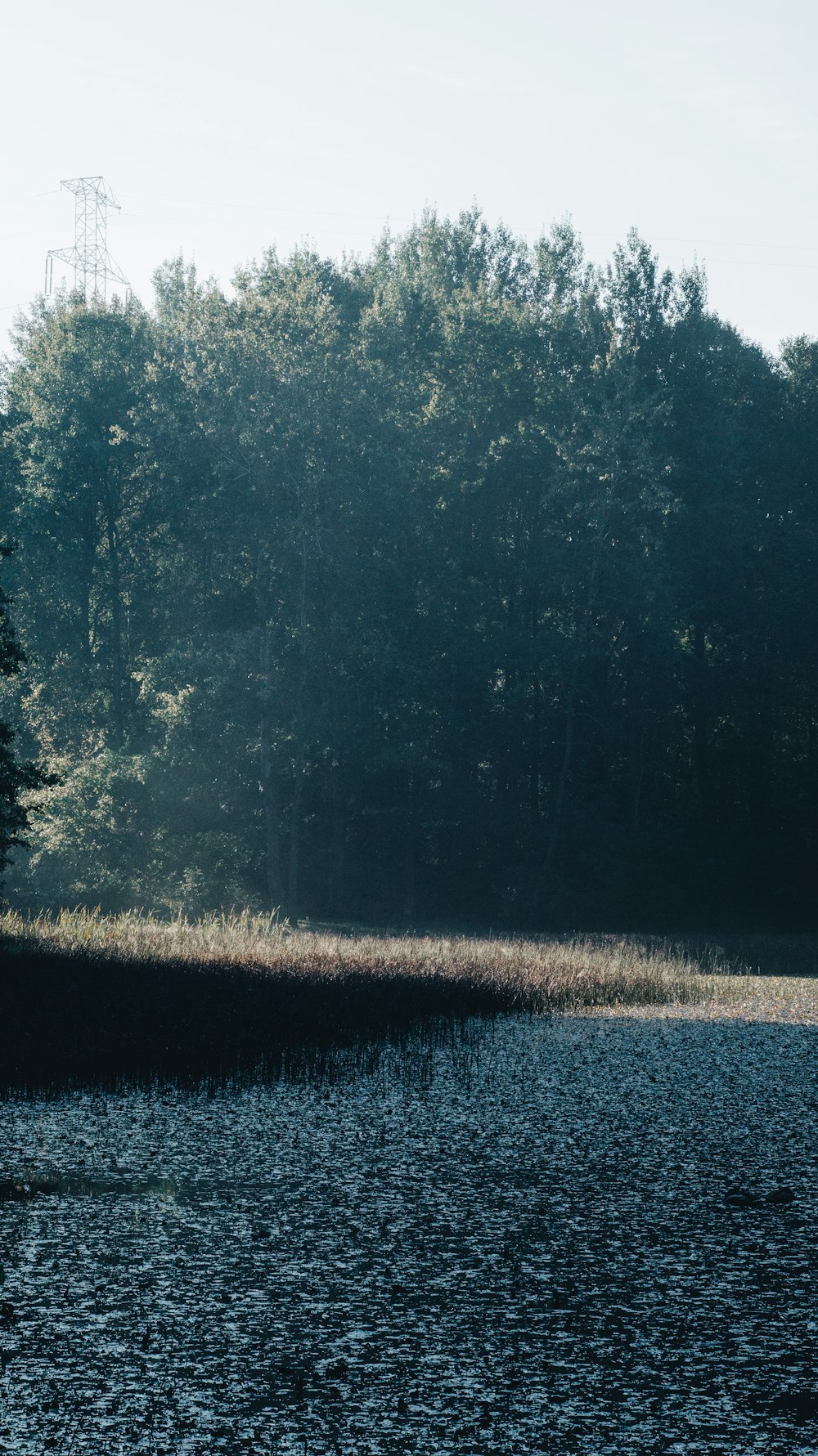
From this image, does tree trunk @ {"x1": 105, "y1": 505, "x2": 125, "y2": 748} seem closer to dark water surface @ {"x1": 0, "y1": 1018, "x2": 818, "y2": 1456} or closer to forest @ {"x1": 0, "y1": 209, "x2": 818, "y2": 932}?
forest @ {"x1": 0, "y1": 209, "x2": 818, "y2": 932}

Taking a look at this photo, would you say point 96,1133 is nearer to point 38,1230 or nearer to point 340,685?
point 38,1230

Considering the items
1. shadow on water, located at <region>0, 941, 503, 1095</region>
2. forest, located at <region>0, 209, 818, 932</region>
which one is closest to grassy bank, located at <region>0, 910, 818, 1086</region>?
shadow on water, located at <region>0, 941, 503, 1095</region>

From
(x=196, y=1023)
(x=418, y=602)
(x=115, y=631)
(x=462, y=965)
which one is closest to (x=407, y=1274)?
(x=196, y=1023)

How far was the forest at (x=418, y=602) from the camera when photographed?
40.1 m

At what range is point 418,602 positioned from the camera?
142 feet

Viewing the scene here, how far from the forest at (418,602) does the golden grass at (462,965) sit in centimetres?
1646

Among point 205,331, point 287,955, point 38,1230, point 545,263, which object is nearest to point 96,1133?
point 38,1230

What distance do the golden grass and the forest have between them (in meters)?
16.5

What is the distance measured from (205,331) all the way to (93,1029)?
30358 mm

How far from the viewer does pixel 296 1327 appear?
6496 mm

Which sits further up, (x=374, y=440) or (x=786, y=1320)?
(x=374, y=440)

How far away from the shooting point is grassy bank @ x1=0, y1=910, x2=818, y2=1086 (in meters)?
13.7

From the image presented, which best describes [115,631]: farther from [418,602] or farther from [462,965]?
[462,965]

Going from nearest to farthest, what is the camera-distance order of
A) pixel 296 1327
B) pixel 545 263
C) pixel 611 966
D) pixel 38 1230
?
pixel 296 1327 < pixel 38 1230 < pixel 611 966 < pixel 545 263
